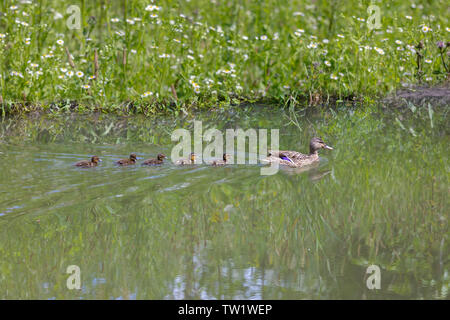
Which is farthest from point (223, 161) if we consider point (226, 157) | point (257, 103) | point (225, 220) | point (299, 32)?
point (299, 32)

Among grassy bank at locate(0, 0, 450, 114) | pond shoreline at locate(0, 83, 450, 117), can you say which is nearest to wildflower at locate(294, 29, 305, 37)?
grassy bank at locate(0, 0, 450, 114)

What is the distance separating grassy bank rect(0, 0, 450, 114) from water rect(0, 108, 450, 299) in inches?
60.5

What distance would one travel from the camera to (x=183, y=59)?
12.9 metres

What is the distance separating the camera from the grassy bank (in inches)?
487

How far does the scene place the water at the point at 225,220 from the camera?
5566 millimetres

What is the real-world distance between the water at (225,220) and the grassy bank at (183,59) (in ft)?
5.04

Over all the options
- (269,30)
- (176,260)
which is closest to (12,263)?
(176,260)

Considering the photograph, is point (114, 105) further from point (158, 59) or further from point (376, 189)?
point (376, 189)

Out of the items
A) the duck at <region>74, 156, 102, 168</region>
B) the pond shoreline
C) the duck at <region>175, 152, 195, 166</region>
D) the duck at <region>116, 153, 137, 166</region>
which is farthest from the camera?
the pond shoreline

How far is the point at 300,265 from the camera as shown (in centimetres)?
592

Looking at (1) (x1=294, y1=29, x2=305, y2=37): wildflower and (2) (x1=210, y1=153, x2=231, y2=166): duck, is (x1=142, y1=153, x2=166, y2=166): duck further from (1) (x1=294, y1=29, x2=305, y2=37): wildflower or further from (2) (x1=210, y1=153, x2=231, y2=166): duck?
(1) (x1=294, y1=29, x2=305, y2=37): wildflower

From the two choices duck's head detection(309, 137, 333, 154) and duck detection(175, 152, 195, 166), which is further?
duck's head detection(309, 137, 333, 154)

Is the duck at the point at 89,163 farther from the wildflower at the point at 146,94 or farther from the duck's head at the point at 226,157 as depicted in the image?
the wildflower at the point at 146,94

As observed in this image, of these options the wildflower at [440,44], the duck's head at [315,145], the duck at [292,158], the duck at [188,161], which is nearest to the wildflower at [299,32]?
the wildflower at [440,44]
